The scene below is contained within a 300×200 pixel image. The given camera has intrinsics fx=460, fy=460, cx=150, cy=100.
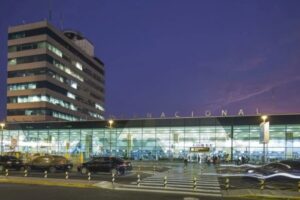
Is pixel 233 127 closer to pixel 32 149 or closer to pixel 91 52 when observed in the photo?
pixel 32 149

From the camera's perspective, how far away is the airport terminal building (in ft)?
227

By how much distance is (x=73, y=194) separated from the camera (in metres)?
25.3

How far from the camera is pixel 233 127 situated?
71.6m

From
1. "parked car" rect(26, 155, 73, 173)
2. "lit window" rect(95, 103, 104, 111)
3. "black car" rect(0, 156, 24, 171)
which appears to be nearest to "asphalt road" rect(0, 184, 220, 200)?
"parked car" rect(26, 155, 73, 173)

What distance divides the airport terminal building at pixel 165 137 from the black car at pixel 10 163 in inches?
703

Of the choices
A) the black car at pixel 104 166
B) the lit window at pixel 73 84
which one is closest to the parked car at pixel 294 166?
the black car at pixel 104 166

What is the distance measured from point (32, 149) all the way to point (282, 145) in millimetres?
44733

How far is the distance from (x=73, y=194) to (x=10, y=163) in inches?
975

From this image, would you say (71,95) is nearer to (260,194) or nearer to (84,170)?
(84,170)

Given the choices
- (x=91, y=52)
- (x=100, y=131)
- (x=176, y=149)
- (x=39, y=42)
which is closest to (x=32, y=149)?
(x=100, y=131)

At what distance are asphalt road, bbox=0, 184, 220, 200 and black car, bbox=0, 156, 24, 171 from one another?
20579 mm

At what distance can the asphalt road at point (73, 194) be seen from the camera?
928 inches

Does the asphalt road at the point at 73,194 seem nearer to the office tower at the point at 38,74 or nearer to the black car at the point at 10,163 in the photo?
the black car at the point at 10,163

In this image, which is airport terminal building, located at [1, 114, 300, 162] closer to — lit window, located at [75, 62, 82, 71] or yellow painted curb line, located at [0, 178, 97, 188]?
yellow painted curb line, located at [0, 178, 97, 188]
